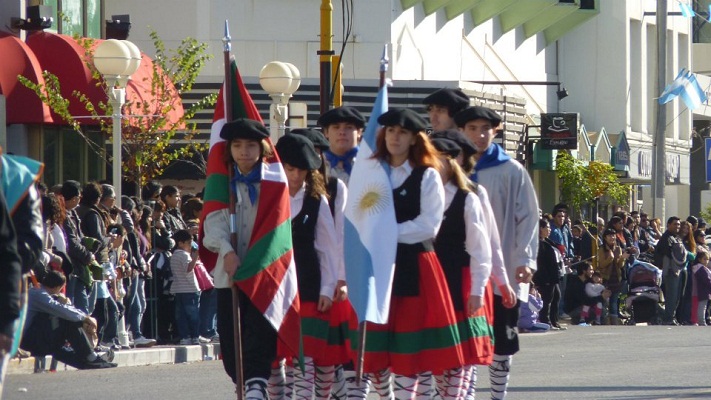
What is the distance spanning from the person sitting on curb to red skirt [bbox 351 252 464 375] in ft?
19.7

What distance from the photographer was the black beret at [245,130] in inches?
350

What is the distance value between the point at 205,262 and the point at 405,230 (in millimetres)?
1246

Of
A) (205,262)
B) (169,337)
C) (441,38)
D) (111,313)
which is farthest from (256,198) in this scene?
→ (441,38)

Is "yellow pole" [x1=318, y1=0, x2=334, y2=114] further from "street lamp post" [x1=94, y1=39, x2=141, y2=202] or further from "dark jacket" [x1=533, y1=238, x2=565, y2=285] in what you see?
"dark jacket" [x1=533, y1=238, x2=565, y2=285]

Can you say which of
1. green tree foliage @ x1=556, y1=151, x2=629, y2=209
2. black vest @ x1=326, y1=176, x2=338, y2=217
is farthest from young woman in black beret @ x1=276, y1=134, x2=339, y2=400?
green tree foliage @ x1=556, y1=151, x2=629, y2=209

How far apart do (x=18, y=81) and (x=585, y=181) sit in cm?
1836

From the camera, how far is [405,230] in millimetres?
8633

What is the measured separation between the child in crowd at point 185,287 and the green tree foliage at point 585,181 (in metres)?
21.0

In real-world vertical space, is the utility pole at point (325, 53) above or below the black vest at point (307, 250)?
above

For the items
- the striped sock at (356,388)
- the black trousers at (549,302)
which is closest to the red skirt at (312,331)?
the striped sock at (356,388)

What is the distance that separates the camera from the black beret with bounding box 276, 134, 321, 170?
30.8ft

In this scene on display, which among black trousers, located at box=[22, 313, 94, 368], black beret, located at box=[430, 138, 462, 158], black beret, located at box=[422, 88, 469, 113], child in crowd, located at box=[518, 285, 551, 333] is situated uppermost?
black beret, located at box=[422, 88, 469, 113]

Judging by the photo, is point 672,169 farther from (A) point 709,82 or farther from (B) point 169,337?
(B) point 169,337

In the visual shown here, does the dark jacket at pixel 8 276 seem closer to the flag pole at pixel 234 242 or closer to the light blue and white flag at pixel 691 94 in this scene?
the flag pole at pixel 234 242
